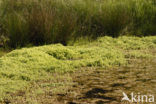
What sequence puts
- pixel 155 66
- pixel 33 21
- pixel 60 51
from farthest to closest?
pixel 33 21 < pixel 60 51 < pixel 155 66

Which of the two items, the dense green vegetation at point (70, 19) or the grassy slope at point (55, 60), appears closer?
the grassy slope at point (55, 60)

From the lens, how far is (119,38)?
22.1 feet

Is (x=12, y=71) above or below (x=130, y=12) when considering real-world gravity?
below

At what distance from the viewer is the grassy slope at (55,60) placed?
4078mm

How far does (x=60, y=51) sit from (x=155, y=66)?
178cm

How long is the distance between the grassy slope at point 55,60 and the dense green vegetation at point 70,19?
924mm

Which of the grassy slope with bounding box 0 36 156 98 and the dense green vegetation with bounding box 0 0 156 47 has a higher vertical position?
the dense green vegetation with bounding box 0 0 156 47

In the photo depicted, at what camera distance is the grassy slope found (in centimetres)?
408

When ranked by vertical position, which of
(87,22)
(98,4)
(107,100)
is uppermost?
(98,4)

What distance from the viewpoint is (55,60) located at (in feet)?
16.1

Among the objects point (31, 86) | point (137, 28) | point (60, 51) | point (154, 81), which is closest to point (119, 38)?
point (137, 28)

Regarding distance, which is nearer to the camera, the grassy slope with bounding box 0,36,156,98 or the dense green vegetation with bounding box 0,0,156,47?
the grassy slope with bounding box 0,36,156,98

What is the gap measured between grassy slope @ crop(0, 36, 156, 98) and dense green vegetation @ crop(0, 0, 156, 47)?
92 centimetres

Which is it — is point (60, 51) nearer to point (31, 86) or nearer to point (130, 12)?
point (31, 86)
